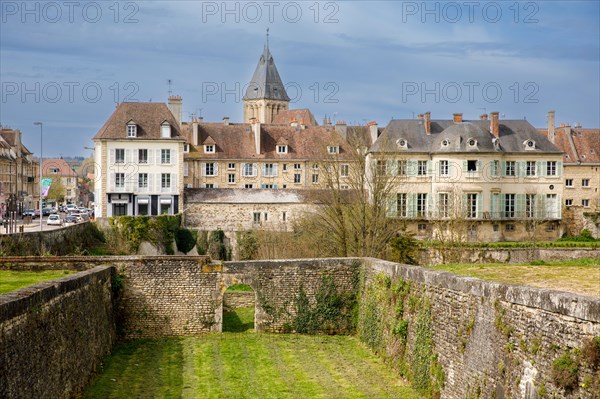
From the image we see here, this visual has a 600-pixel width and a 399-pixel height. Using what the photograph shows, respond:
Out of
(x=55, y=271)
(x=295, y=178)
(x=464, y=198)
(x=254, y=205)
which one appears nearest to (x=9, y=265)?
(x=55, y=271)

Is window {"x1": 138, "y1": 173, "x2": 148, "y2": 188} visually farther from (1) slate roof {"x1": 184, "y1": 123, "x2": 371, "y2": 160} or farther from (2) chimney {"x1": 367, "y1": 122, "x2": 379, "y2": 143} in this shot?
(2) chimney {"x1": 367, "y1": 122, "x2": 379, "y2": 143}

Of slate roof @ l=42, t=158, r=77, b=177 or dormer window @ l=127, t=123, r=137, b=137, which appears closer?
dormer window @ l=127, t=123, r=137, b=137

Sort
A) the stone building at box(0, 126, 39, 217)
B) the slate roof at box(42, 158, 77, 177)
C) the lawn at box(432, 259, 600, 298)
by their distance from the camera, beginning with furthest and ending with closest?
the slate roof at box(42, 158, 77, 177) → the stone building at box(0, 126, 39, 217) → the lawn at box(432, 259, 600, 298)

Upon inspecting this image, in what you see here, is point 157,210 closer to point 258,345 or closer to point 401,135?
point 401,135

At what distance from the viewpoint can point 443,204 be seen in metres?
53.6

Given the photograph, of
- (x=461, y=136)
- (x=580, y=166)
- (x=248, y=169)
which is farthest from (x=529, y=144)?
(x=248, y=169)

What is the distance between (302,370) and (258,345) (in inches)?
123

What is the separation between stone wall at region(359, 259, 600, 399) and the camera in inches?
412

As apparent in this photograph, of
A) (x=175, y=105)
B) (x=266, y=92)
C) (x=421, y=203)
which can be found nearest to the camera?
(x=421, y=203)

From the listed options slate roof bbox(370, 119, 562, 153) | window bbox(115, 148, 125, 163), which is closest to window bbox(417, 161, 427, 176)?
slate roof bbox(370, 119, 562, 153)

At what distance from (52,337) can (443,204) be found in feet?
139

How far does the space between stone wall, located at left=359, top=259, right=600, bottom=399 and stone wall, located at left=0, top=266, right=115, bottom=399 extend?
6.87 meters

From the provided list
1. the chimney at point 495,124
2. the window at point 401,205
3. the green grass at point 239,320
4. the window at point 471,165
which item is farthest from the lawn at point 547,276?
the chimney at point 495,124

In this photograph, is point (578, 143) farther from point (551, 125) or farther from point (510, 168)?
point (510, 168)
